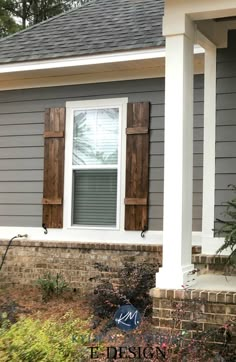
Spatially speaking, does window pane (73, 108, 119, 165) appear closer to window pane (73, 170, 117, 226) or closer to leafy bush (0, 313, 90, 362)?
window pane (73, 170, 117, 226)

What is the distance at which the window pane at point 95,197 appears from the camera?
724 centimetres

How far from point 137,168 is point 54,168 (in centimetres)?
123

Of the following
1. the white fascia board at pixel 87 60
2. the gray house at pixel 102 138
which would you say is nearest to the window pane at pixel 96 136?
the gray house at pixel 102 138

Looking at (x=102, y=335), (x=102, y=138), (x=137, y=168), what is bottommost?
(x=102, y=335)

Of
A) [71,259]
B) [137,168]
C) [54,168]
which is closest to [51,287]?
[71,259]

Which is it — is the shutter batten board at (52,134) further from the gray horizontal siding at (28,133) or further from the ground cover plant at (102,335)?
the ground cover plant at (102,335)

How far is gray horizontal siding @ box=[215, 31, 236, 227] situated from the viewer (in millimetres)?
6180

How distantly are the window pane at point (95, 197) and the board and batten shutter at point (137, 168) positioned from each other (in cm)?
26

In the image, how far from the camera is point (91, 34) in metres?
7.58

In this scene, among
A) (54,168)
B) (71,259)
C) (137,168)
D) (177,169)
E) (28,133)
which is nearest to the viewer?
(177,169)

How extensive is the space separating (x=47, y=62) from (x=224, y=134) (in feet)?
8.57

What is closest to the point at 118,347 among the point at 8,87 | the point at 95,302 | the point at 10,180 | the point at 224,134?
the point at 95,302

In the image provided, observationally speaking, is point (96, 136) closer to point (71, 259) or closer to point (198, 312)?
point (71, 259)

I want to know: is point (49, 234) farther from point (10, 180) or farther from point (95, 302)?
point (95, 302)
